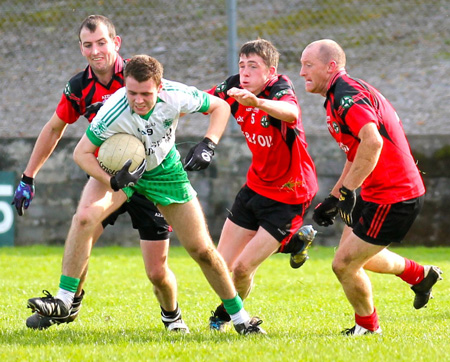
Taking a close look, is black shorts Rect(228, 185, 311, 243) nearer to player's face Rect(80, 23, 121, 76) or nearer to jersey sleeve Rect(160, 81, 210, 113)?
jersey sleeve Rect(160, 81, 210, 113)

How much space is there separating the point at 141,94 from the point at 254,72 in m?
1.45

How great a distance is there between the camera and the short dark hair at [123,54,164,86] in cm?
548

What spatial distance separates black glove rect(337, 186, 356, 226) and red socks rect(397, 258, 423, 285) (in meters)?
1.28

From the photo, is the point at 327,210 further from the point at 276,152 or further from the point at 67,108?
the point at 67,108

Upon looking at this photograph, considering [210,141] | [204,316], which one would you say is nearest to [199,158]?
[210,141]

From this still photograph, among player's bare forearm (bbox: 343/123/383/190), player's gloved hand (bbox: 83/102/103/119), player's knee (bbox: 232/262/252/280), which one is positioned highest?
player's gloved hand (bbox: 83/102/103/119)

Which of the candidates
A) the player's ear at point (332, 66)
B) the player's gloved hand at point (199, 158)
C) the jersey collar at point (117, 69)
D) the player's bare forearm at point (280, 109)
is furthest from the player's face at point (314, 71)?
the jersey collar at point (117, 69)

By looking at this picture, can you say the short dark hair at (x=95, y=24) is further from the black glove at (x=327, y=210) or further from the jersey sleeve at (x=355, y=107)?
the black glove at (x=327, y=210)

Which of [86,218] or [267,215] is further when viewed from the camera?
[267,215]

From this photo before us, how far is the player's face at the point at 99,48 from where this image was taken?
6.65m

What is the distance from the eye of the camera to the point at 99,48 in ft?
21.9

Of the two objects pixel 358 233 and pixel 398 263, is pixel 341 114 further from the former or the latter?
pixel 398 263

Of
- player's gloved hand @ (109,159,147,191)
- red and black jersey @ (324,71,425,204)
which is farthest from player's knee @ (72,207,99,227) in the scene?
red and black jersey @ (324,71,425,204)

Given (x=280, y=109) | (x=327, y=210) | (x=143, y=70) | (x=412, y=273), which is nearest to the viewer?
(x=143, y=70)
